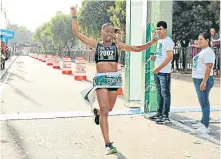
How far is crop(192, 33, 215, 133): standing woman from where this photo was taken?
6.25 m

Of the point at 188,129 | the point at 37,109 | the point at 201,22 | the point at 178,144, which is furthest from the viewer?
the point at 201,22

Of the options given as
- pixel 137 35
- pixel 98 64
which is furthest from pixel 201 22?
pixel 98 64

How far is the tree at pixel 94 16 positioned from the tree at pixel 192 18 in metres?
17.7

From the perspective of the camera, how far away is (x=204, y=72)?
251 inches

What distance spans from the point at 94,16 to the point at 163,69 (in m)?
38.9

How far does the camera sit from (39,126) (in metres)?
6.92

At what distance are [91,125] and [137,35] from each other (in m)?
2.93

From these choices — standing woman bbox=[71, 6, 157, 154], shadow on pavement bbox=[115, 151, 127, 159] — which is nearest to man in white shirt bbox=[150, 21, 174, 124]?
standing woman bbox=[71, 6, 157, 154]

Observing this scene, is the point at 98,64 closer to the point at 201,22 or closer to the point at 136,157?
the point at 136,157

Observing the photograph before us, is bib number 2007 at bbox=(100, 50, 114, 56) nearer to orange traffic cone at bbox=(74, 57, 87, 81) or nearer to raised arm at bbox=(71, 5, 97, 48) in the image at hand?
raised arm at bbox=(71, 5, 97, 48)

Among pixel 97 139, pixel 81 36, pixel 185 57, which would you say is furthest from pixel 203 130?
pixel 185 57

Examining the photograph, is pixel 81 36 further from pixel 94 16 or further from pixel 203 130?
pixel 94 16

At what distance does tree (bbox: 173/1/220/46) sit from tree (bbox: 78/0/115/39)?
57.9 ft

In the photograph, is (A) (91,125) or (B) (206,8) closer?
(A) (91,125)
